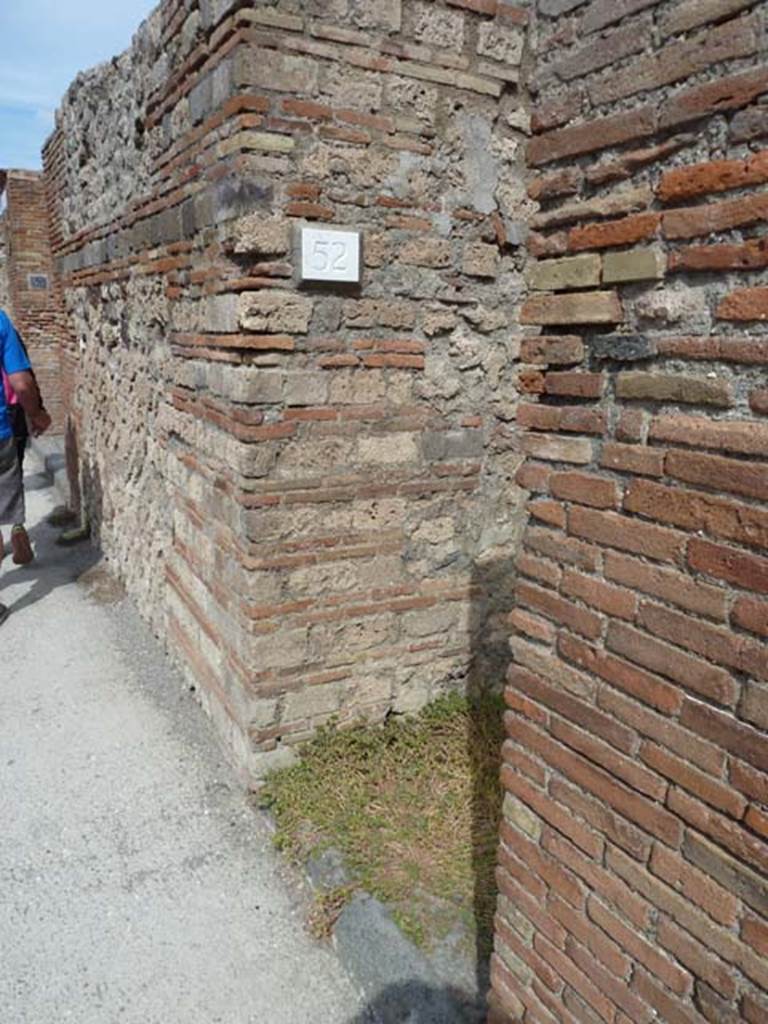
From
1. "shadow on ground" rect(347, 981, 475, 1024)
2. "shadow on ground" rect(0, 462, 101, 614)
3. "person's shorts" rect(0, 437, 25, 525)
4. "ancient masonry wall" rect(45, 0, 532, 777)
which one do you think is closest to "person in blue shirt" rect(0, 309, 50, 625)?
"person's shorts" rect(0, 437, 25, 525)

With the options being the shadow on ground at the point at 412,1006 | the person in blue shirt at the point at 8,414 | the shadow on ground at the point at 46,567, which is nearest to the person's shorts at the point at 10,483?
the person in blue shirt at the point at 8,414

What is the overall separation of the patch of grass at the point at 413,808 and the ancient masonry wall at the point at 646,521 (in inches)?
32.9

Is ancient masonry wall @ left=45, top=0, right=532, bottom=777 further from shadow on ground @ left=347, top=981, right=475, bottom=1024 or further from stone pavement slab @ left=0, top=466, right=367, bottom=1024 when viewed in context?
shadow on ground @ left=347, top=981, right=475, bottom=1024

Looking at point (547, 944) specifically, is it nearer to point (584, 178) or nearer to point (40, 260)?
point (584, 178)

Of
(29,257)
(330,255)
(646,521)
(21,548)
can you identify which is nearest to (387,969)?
(646,521)

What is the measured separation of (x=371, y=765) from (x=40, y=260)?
35.0 feet

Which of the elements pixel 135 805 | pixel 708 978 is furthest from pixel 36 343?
pixel 708 978

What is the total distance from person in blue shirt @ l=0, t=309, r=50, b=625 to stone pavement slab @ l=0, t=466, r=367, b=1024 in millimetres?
1332

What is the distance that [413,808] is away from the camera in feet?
10.4

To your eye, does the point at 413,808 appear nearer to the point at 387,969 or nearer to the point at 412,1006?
the point at 387,969

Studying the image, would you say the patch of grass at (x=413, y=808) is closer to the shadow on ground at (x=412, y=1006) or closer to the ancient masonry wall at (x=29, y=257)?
the shadow on ground at (x=412, y=1006)

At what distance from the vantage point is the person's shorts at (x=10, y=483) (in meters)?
5.38

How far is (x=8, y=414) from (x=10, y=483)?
487 millimetres

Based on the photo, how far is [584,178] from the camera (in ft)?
5.40
